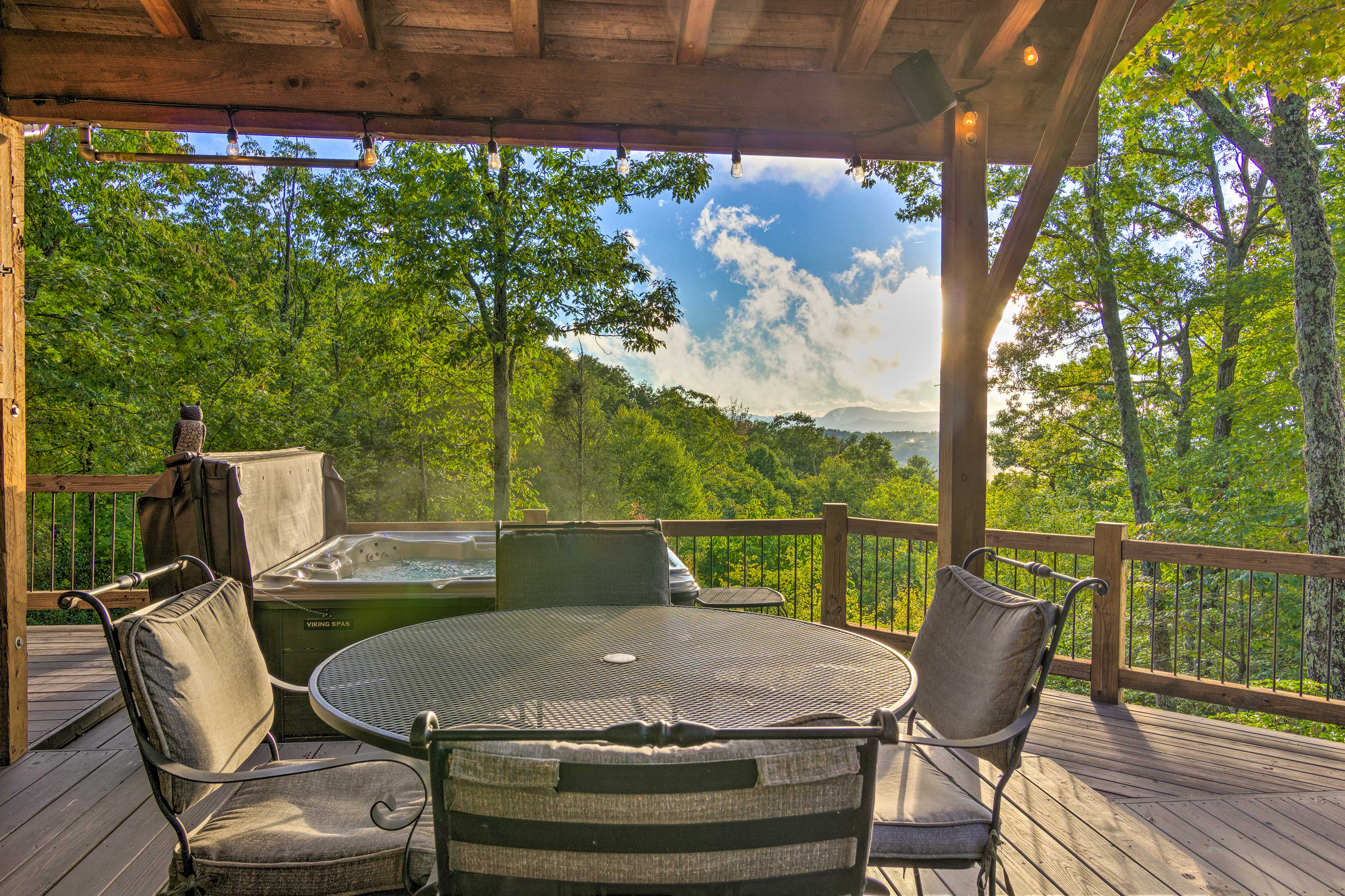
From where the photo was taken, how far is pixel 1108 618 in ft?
11.3

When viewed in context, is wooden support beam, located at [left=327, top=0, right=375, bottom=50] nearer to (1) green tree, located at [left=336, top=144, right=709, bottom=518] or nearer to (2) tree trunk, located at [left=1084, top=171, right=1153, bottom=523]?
(1) green tree, located at [left=336, top=144, right=709, bottom=518]

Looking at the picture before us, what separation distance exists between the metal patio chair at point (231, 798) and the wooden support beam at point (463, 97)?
2.09 metres

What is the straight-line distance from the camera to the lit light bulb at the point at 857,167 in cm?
289

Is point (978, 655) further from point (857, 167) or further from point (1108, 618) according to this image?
point (1108, 618)

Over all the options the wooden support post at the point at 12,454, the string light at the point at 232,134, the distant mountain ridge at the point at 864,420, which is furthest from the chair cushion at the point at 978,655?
the distant mountain ridge at the point at 864,420

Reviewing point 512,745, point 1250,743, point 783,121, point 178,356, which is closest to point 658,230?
point 178,356

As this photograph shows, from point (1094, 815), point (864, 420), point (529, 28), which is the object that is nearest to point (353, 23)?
point (529, 28)

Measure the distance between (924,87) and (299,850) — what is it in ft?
10.2

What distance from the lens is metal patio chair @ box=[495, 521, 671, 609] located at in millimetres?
2371

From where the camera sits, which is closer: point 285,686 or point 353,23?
point 285,686

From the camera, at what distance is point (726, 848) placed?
2.59 feet

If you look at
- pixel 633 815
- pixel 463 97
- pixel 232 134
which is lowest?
pixel 633 815

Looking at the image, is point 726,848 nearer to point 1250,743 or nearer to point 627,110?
point 627,110

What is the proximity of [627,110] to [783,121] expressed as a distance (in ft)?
2.17
